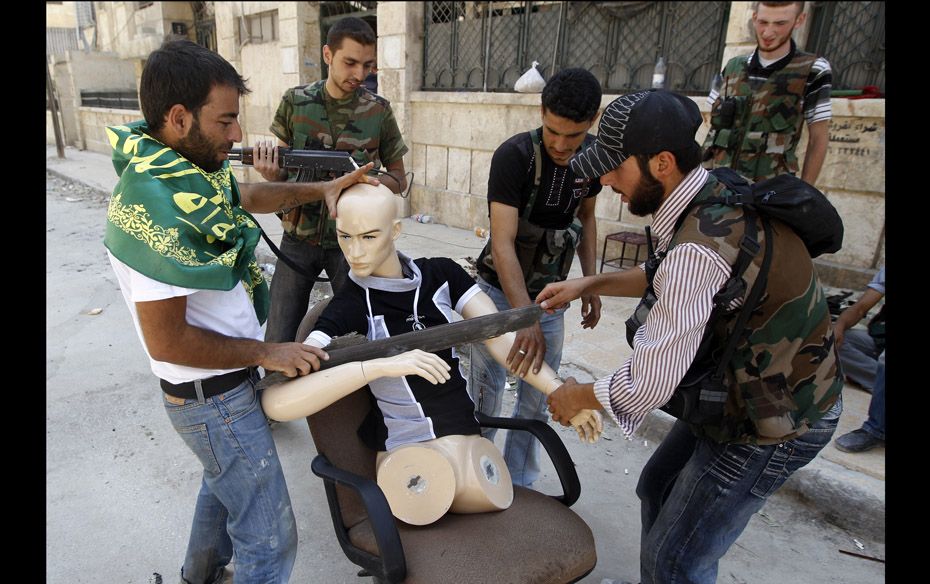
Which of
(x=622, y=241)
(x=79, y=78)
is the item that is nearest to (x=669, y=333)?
(x=622, y=241)

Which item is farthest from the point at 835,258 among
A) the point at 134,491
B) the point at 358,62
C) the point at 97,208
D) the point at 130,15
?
the point at 130,15

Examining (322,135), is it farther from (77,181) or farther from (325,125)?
(77,181)

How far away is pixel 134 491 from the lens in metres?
2.81

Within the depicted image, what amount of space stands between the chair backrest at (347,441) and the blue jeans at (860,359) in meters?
3.13

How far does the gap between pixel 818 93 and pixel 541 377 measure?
2.73 m

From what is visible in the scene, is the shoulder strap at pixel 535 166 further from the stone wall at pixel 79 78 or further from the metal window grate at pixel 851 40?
the stone wall at pixel 79 78

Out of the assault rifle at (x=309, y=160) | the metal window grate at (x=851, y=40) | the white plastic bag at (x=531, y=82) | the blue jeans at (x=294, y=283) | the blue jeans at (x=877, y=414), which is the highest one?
the metal window grate at (x=851, y=40)

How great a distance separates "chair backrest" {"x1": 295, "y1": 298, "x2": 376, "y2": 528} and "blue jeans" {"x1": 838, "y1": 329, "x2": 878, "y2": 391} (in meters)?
3.13

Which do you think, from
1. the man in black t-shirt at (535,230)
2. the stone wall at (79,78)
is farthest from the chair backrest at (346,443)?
the stone wall at (79,78)

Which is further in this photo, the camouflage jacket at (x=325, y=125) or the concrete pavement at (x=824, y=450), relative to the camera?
the camouflage jacket at (x=325, y=125)

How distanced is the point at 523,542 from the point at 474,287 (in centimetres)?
91

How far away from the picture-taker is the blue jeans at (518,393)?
98.7 inches

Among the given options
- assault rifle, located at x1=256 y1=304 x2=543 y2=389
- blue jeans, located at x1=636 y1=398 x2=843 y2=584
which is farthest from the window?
blue jeans, located at x1=636 y1=398 x2=843 y2=584
